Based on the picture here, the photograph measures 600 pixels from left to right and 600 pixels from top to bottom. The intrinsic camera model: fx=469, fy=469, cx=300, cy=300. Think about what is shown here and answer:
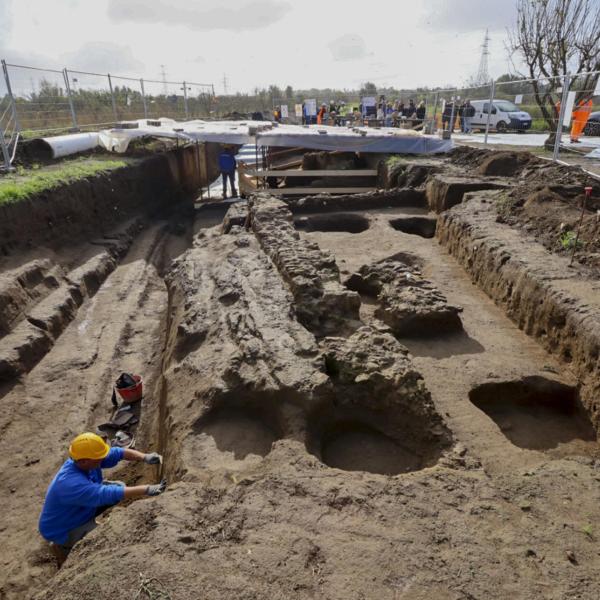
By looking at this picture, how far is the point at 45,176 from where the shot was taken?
1065cm

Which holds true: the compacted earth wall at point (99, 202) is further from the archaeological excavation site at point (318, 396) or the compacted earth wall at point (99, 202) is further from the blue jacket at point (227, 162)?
the blue jacket at point (227, 162)

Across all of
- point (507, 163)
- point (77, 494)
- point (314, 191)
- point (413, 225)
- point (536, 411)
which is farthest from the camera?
point (314, 191)

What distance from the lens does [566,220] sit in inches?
Result: 321

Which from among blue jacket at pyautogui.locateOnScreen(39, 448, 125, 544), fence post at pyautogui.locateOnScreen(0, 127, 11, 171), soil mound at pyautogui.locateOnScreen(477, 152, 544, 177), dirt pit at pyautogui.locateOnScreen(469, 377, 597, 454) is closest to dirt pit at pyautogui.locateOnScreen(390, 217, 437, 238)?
soil mound at pyautogui.locateOnScreen(477, 152, 544, 177)

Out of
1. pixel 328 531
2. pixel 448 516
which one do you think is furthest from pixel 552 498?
pixel 328 531

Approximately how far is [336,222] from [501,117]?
1416 cm

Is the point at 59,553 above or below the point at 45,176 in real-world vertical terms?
below

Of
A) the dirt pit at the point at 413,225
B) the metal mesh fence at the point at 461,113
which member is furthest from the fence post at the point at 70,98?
the dirt pit at the point at 413,225

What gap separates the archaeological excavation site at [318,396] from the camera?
110 inches

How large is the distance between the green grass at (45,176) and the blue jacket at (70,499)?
267 inches

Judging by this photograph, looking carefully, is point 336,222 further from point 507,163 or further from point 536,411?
point 536,411

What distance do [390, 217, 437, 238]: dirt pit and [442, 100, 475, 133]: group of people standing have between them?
35.5ft

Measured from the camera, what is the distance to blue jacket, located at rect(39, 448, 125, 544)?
380 centimetres

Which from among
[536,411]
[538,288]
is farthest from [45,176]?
[536,411]
